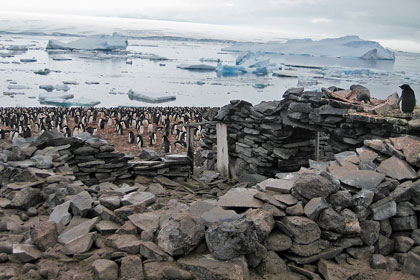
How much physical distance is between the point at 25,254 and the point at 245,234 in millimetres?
1792

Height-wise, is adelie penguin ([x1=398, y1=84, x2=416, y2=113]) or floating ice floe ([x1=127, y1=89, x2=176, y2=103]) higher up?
adelie penguin ([x1=398, y1=84, x2=416, y2=113])

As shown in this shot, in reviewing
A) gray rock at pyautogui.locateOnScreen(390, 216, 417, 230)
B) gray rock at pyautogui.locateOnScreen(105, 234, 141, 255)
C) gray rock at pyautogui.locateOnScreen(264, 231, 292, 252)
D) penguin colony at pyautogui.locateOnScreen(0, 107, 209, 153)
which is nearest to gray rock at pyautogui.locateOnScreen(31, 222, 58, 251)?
gray rock at pyautogui.locateOnScreen(105, 234, 141, 255)

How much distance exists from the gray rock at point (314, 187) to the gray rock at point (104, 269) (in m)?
1.80

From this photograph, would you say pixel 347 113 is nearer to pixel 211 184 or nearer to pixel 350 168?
pixel 350 168

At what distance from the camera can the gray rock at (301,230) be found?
3475 mm

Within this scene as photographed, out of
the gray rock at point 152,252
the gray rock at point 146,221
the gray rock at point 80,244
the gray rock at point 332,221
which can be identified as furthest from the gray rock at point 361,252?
the gray rock at point 80,244

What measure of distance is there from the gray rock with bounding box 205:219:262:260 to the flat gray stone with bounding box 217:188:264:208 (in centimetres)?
58

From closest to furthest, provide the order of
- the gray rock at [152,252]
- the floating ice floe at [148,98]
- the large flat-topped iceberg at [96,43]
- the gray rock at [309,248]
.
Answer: the gray rock at [152,252], the gray rock at [309,248], the floating ice floe at [148,98], the large flat-topped iceberg at [96,43]

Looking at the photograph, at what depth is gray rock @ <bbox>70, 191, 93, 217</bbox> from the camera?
13.4 ft

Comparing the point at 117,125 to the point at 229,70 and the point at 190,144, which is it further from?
the point at 229,70

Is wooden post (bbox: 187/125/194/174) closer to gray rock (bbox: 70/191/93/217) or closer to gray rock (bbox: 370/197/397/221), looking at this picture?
gray rock (bbox: 70/191/93/217)

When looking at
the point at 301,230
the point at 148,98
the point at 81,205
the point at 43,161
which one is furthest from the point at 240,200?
the point at 148,98

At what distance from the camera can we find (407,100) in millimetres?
6047

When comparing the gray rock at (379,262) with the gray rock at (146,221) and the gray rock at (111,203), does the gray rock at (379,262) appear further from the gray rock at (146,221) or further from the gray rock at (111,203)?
the gray rock at (111,203)
